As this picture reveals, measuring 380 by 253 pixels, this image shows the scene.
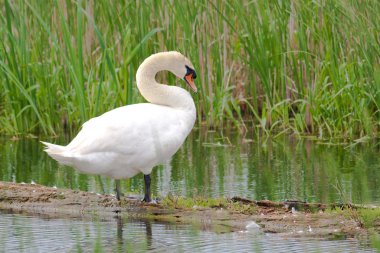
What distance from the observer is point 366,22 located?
34.3ft

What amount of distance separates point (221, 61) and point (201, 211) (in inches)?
199

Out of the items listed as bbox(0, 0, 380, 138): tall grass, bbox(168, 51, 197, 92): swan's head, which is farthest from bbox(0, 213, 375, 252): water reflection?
bbox(0, 0, 380, 138): tall grass

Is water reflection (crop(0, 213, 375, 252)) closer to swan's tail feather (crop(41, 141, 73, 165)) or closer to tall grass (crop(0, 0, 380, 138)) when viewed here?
swan's tail feather (crop(41, 141, 73, 165))

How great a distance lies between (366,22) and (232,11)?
1667 mm

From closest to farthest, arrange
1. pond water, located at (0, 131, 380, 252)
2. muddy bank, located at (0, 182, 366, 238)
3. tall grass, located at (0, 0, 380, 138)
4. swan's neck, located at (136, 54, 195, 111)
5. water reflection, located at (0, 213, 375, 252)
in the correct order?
1. water reflection, located at (0, 213, 375, 252)
2. pond water, located at (0, 131, 380, 252)
3. muddy bank, located at (0, 182, 366, 238)
4. swan's neck, located at (136, 54, 195, 111)
5. tall grass, located at (0, 0, 380, 138)

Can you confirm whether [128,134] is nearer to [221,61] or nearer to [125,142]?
[125,142]

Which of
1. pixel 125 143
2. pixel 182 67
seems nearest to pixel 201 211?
pixel 125 143

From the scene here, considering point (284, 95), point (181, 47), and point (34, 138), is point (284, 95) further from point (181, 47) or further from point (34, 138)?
point (34, 138)

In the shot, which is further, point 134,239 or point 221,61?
point 221,61

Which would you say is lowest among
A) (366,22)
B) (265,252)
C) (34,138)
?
(265,252)

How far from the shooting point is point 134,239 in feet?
20.4

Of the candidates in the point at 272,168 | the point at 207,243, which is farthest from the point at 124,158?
the point at 272,168

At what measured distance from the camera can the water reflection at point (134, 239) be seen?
586 centimetres

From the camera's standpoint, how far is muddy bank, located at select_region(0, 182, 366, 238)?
6.32 m
